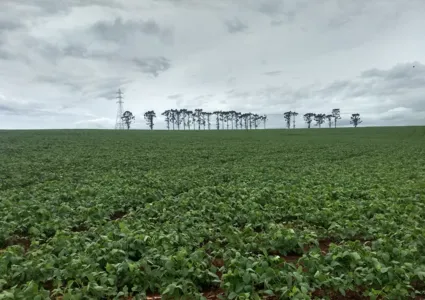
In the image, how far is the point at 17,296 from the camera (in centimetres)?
448

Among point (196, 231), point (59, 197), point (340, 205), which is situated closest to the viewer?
point (196, 231)

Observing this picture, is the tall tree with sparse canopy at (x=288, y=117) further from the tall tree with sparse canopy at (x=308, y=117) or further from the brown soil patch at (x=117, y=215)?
the brown soil patch at (x=117, y=215)

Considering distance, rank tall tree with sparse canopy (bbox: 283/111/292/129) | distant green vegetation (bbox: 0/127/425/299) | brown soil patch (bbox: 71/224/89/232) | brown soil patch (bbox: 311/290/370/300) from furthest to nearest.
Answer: tall tree with sparse canopy (bbox: 283/111/292/129), brown soil patch (bbox: 71/224/89/232), brown soil patch (bbox: 311/290/370/300), distant green vegetation (bbox: 0/127/425/299)

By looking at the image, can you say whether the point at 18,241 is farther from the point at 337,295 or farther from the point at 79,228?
the point at 337,295

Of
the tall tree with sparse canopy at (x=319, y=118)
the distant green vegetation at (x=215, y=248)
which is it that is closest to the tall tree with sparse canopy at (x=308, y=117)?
the tall tree with sparse canopy at (x=319, y=118)

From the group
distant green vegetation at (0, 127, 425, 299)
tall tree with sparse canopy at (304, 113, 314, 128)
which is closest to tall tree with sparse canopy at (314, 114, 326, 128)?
tall tree with sparse canopy at (304, 113, 314, 128)

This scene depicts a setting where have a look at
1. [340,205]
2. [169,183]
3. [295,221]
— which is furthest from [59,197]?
[340,205]

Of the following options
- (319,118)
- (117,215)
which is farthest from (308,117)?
(117,215)

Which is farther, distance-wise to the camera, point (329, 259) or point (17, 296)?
point (329, 259)

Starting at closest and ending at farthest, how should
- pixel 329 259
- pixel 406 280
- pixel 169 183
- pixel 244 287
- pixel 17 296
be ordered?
pixel 17 296 < pixel 244 287 < pixel 406 280 < pixel 329 259 < pixel 169 183

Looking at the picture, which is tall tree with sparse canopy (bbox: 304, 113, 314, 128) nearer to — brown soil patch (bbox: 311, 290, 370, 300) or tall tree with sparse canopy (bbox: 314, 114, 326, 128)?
tall tree with sparse canopy (bbox: 314, 114, 326, 128)

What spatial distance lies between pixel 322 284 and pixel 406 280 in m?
1.24

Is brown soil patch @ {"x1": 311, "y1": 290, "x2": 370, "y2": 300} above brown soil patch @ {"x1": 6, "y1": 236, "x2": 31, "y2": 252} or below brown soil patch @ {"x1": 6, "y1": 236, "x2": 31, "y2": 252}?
below

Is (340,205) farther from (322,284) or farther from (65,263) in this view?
(65,263)
